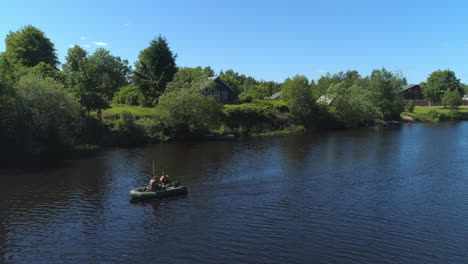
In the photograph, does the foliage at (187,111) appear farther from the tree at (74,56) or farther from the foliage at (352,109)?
the tree at (74,56)

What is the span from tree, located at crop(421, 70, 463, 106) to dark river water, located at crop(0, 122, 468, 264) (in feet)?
395

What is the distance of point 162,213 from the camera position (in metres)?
24.9

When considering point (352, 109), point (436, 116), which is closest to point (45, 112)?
point (352, 109)

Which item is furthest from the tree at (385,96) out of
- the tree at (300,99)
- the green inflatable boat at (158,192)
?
the green inflatable boat at (158,192)

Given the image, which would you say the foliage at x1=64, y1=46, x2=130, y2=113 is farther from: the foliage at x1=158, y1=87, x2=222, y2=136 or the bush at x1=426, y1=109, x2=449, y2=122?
the bush at x1=426, y1=109, x2=449, y2=122

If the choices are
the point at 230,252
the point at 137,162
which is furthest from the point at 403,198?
the point at 137,162

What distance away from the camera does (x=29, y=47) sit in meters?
80.8

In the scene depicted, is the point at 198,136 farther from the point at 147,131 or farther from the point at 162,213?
the point at 162,213

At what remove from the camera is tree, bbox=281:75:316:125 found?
3359 inches

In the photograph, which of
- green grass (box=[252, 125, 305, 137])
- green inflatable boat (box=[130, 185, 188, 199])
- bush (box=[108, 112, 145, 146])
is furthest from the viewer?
green grass (box=[252, 125, 305, 137])

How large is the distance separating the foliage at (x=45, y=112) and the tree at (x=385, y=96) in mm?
81975

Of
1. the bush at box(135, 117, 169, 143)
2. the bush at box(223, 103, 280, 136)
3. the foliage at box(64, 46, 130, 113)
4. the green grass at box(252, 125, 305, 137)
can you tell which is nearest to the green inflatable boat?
the bush at box(135, 117, 169, 143)

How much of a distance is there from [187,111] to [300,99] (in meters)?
32.4

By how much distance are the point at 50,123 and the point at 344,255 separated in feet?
142
